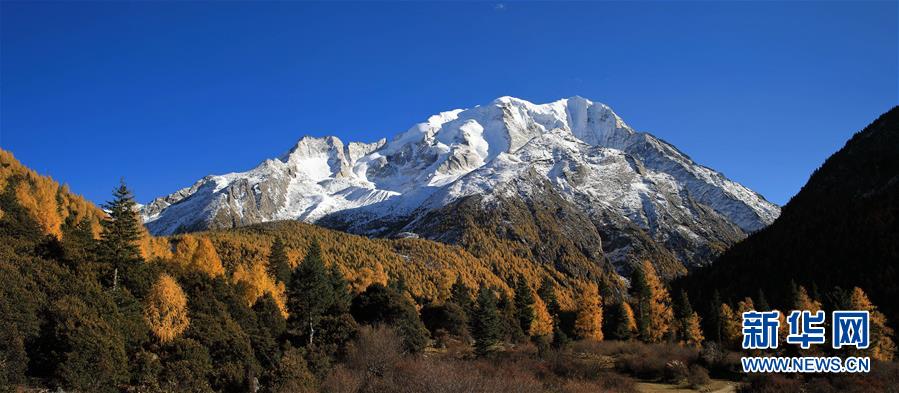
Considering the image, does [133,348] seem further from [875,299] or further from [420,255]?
[420,255]

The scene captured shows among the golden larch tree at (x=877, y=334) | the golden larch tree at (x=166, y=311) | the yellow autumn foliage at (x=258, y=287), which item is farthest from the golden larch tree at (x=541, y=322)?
the golden larch tree at (x=166, y=311)

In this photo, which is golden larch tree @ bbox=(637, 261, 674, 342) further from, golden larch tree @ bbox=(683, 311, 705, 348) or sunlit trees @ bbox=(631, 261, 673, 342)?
golden larch tree @ bbox=(683, 311, 705, 348)

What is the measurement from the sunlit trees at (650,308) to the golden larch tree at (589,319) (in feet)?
20.0

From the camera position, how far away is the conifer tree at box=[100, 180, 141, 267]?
1742 inches

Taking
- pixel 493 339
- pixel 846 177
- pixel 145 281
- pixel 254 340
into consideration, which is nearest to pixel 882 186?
pixel 846 177

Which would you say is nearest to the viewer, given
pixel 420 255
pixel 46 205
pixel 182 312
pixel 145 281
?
pixel 182 312

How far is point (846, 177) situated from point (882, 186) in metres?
17.1

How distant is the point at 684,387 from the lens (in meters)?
46.9

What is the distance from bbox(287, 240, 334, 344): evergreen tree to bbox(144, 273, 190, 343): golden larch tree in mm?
15033

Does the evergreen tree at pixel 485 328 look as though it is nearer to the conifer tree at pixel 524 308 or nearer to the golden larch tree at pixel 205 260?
the conifer tree at pixel 524 308

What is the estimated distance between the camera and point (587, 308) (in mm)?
82875

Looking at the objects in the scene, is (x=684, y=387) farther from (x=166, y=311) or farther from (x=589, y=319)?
(x=166, y=311)

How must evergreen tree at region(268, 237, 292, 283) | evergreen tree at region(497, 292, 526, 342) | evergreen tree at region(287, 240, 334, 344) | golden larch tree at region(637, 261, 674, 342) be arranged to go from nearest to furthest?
1. evergreen tree at region(287, 240, 334, 344)
2. evergreen tree at region(497, 292, 526, 342)
3. golden larch tree at region(637, 261, 674, 342)
4. evergreen tree at region(268, 237, 292, 283)

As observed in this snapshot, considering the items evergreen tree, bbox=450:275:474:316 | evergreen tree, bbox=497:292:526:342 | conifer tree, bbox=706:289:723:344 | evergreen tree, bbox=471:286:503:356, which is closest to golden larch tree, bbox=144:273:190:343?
evergreen tree, bbox=471:286:503:356
